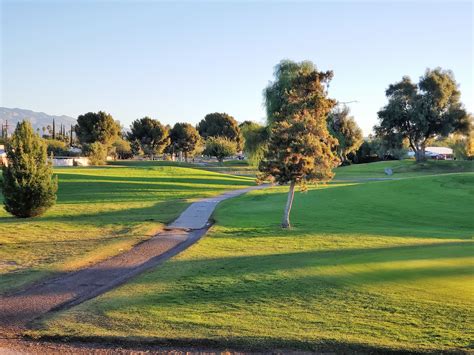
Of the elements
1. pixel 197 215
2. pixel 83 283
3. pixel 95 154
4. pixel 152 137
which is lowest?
pixel 197 215

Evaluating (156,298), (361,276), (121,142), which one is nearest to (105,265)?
(156,298)

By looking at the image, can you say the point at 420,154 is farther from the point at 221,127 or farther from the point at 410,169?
the point at 221,127

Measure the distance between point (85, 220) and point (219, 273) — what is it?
15608 millimetres

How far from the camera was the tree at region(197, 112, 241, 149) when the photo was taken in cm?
14550

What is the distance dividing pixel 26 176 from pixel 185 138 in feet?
338

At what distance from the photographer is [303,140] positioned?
821 inches

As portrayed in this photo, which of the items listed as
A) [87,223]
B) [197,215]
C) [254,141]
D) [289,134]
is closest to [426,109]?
[254,141]

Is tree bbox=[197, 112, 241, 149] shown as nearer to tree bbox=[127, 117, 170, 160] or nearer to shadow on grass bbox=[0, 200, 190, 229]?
tree bbox=[127, 117, 170, 160]

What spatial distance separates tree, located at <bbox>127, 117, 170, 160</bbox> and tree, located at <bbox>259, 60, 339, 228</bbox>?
10315 centimetres

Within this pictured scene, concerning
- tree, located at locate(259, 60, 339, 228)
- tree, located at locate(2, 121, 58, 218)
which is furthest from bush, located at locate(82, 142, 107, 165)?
tree, located at locate(259, 60, 339, 228)

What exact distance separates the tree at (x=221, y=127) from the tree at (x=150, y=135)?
20984 mm

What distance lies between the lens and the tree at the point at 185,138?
129m

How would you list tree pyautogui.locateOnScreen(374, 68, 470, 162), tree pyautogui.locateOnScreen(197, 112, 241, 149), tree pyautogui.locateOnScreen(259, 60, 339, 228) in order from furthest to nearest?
tree pyautogui.locateOnScreen(197, 112, 241, 149), tree pyautogui.locateOnScreen(374, 68, 470, 162), tree pyautogui.locateOnScreen(259, 60, 339, 228)

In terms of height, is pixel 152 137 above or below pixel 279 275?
above
